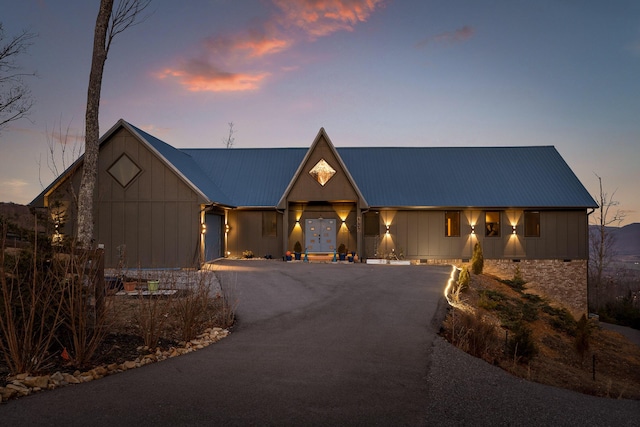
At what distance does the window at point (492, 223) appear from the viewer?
26000mm

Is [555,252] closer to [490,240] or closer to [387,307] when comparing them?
[490,240]

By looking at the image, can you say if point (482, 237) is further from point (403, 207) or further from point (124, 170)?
point (124, 170)

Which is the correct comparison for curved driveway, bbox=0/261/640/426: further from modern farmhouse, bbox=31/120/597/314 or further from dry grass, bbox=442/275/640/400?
modern farmhouse, bbox=31/120/597/314

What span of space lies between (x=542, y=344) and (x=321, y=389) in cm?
1016

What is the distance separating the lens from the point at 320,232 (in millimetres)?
26641

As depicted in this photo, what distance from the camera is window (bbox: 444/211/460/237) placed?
A: 25969 millimetres

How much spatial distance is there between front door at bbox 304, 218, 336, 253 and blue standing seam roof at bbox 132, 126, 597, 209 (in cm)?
243

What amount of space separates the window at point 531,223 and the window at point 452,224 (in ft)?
12.1

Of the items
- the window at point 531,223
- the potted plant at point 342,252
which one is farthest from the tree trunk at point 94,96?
the window at point 531,223

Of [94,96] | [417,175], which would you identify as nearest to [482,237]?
[417,175]

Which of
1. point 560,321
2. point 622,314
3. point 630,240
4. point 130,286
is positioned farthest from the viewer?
point 630,240

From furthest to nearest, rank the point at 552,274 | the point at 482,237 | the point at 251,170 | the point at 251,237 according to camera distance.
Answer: the point at 251,170 → the point at 251,237 → the point at 482,237 → the point at 552,274

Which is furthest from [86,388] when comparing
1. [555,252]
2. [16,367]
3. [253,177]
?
[555,252]

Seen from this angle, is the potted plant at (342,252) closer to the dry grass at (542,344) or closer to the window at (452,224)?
the window at (452,224)
